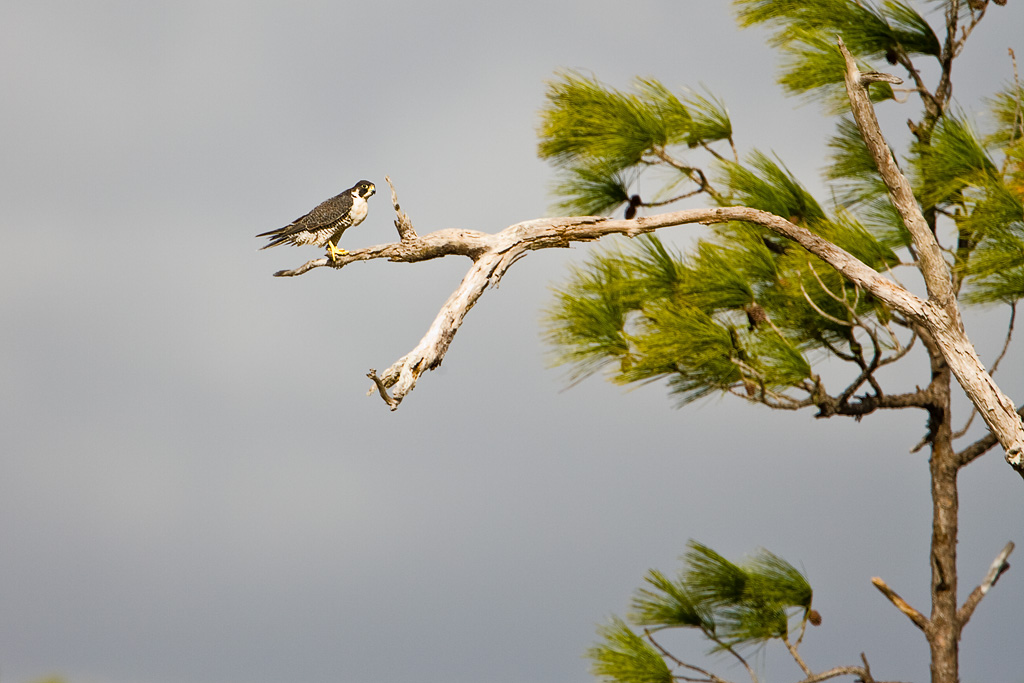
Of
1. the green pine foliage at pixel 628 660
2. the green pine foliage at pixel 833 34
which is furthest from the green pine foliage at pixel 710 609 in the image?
the green pine foliage at pixel 833 34

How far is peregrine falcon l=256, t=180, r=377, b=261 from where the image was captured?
202 centimetres

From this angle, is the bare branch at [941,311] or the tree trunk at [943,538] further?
the tree trunk at [943,538]

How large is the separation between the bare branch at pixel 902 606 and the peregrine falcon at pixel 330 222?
1538mm

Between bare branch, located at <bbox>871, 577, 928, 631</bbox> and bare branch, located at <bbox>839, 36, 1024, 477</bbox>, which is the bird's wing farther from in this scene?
bare branch, located at <bbox>871, 577, 928, 631</bbox>

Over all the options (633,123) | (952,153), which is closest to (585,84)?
(633,123)

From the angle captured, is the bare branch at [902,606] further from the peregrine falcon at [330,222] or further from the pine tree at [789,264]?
the peregrine falcon at [330,222]

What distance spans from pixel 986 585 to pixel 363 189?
179 cm

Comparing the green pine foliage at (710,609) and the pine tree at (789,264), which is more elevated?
the pine tree at (789,264)

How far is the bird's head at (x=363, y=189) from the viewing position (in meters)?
2.11

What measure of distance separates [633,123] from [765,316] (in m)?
0.62

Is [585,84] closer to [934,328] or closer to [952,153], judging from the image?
[952,153]

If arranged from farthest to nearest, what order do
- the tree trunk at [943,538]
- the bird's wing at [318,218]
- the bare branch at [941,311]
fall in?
the tree trunk at [943,538] < the bare branch at [941,311] < the bird's wing at [318,218]

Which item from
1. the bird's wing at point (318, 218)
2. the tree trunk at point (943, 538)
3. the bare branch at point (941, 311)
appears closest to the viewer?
the bird's wing at point (318, 218)

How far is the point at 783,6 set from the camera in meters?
2.89
